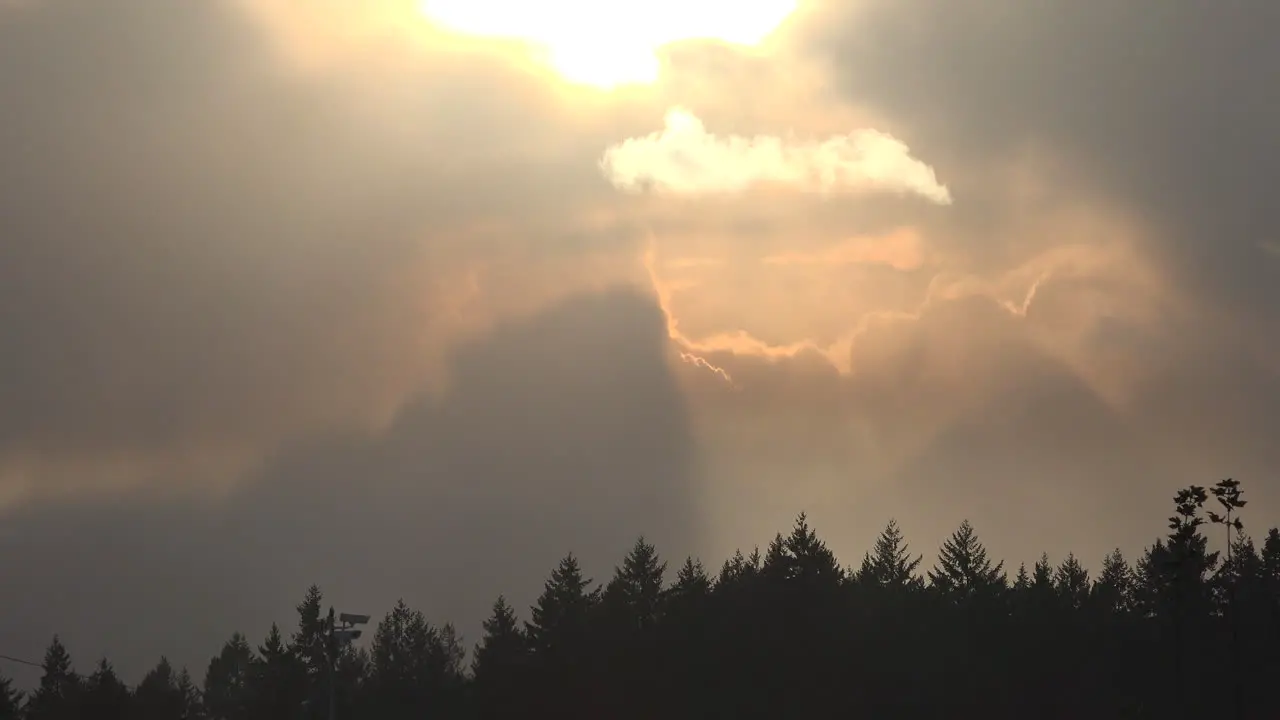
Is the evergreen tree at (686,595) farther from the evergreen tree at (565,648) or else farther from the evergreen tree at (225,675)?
the evergreen tree at (225,675)

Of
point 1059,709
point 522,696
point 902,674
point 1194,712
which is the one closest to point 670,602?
point 522,696

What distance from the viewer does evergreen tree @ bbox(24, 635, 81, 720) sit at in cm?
9844

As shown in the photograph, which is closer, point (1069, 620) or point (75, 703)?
point (1069, 620)

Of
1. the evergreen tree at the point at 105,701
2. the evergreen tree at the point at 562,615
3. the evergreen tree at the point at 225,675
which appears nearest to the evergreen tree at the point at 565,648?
the evergreen tree at the point at 562,615

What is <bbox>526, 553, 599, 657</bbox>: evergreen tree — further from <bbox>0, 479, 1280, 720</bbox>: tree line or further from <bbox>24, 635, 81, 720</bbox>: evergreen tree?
<bbox>24, 635, 81, 720</bbox>: evergreen tree

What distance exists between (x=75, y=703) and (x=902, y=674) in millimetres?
60974

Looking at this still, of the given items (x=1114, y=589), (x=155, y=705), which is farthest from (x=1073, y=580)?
(x=155, y=705)

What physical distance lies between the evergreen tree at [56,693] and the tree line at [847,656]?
0.60 meters

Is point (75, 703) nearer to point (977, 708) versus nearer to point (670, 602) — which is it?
point (670, 602)

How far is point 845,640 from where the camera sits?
84.7 metres

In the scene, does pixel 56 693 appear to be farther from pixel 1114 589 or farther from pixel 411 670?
pixel 1114 589

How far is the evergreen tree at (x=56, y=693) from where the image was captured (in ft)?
323

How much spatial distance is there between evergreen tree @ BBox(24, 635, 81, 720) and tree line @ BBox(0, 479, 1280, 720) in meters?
0.60

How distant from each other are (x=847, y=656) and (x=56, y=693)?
7806 cm
